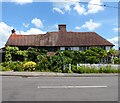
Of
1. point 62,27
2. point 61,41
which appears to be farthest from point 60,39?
point 62,27

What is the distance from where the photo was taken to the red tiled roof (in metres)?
54.3

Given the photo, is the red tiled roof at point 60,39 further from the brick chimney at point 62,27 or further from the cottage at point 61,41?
the brick chimney at point 62,27

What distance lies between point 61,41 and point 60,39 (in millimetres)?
846

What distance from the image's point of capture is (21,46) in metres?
54.6

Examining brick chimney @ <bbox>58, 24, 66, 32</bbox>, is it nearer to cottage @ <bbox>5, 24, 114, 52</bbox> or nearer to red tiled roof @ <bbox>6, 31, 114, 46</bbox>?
cottage @ <bbox>5, 24, 114, 52</bbox>

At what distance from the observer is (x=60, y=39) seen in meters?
55.5

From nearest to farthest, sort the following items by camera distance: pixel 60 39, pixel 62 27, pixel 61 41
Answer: pixel 61 41
pixel 60 39
pixel 62 27

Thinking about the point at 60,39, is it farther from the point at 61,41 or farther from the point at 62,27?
the point at 62,27

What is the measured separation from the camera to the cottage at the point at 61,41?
54.0 m

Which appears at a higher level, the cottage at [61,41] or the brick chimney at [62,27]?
the brick chimney at [62,27]

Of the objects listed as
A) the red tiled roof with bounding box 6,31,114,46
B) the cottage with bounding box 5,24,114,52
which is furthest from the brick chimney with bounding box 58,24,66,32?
the red tiled roof with bounding box 6,31,114,46

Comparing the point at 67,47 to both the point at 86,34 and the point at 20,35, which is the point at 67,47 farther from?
the point at 20,35

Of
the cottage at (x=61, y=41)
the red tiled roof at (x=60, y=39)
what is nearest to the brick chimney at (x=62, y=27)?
the cottage at (x=61, y=41)

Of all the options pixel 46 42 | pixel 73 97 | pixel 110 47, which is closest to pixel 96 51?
pixel 110 47
